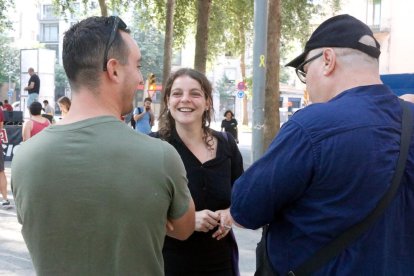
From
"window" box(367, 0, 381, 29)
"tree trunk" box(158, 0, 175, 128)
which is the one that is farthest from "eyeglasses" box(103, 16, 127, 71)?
"window" box(367, 0, 381, 29)

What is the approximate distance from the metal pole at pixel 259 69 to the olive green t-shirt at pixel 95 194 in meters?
6.57

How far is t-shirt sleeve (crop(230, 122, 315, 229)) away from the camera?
5.66 ft

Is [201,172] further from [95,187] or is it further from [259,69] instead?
[259,69]

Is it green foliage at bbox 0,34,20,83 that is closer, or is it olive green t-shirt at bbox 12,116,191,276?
olive green t-shirt at bbox 12,116,191,276

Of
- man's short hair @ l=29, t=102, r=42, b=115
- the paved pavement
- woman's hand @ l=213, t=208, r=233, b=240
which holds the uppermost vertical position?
man's short hair @ l=29, t=102, r=42, b=115

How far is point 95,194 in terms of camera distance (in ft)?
5.01

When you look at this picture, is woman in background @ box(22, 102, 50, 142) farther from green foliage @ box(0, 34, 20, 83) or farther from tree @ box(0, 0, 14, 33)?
green foliage @ box(0, 34, 20, 83)

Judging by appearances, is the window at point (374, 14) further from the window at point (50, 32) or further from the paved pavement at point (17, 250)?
the window at point (50, 32)

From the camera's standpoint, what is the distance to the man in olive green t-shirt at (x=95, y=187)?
5.01 feet

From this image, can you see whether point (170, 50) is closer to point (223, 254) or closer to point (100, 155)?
point (223, 254)

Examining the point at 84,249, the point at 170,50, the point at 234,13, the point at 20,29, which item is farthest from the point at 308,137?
the point at 20,29

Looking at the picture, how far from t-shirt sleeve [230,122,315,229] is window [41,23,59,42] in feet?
265

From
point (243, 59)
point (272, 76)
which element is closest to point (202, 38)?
point (272, 76)

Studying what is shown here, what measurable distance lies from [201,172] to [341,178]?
1206 mm
